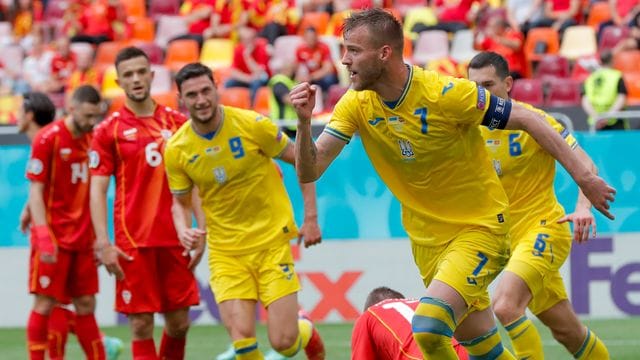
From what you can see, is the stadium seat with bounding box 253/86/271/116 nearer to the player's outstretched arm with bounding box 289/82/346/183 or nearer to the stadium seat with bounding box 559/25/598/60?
the stadium seat with bounding box 559/25/598/60

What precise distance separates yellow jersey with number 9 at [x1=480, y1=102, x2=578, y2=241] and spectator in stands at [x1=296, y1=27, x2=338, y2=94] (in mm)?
8513

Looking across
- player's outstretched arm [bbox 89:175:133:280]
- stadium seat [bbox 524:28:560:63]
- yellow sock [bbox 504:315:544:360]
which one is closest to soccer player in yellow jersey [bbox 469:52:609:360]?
yellow sock [bbox 504:315:544:360]

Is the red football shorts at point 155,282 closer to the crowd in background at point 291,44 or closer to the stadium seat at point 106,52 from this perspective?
the crowd in background at point 291,44

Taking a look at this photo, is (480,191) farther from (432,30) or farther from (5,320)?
(432,30)

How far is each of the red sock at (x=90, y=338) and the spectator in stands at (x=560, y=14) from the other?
972 cm

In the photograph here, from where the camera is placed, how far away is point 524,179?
841 cm

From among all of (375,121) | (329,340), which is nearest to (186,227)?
(375,121)

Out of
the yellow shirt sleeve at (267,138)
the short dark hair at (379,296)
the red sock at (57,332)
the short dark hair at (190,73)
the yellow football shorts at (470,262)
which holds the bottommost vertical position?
the red sock at (57,332)

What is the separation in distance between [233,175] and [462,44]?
988 cm

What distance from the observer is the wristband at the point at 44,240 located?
9469 mm

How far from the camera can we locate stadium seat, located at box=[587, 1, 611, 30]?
17.9m

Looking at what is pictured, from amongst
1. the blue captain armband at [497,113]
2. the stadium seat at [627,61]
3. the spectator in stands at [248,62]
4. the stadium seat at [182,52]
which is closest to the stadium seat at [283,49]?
the spectator in stands at [248,62]

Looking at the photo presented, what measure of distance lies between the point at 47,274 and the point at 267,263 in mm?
1943

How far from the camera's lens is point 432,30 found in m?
18.1
